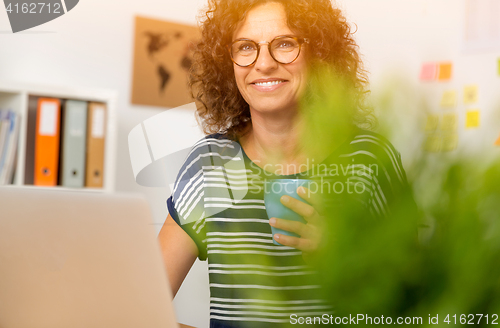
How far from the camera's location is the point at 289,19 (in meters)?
1.25

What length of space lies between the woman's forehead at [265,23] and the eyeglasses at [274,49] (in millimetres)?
17

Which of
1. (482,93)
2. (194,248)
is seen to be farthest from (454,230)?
(482,93)

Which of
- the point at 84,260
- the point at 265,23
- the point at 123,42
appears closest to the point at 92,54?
the point at 123,42

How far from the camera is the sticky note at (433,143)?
22 centimetres

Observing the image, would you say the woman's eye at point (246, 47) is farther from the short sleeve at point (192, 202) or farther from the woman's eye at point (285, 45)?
the short sleeve at point (192, 202)

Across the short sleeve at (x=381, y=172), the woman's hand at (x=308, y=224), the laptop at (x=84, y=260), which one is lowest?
the laptop at (x=84, y=260)

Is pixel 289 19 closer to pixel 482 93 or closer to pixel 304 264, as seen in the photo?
pixel 304 264

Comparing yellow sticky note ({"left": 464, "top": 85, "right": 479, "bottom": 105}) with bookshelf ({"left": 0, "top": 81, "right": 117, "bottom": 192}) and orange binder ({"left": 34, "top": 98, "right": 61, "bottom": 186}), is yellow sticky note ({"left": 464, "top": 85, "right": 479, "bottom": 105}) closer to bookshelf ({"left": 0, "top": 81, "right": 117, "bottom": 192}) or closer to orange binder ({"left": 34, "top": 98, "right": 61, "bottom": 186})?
bookshelf ({"left": 0, "top": 81, "right": 117, "bottom": 192})

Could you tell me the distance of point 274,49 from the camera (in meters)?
1.27

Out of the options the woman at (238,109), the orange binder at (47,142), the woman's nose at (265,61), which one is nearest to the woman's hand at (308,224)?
the woman at (238,109)

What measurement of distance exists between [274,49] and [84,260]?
93 centimetres

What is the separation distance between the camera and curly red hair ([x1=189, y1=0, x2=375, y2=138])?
1.25 metres

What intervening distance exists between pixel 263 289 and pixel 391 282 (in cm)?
6

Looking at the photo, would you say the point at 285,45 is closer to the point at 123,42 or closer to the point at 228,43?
the point at 228,43
